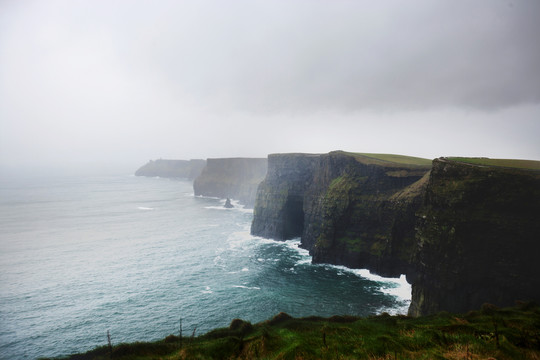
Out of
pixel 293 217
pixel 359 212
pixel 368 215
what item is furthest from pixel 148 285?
pixel 293 217

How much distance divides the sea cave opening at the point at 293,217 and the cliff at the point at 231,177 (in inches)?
2372

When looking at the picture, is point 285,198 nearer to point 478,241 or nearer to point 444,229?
point 444,229

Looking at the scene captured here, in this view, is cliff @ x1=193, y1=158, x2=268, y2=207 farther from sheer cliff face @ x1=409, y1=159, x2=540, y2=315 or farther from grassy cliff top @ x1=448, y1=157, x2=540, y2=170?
sheer cliff face @ x1=409, y1=159, x2=540, y2=315

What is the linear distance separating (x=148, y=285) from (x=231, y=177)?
111 metres

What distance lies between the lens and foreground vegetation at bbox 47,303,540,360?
1451 cm

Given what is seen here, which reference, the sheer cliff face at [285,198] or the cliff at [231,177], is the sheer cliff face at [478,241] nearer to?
the sheer cliff face at [285,198]

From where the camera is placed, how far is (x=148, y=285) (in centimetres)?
4353

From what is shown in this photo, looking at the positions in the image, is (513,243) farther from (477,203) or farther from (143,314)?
(143,314)

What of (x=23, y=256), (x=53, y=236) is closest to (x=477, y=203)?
(x=23, y=256)

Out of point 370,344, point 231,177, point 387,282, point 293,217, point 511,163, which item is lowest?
point 387,282

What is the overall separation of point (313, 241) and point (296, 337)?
45303 millimetres

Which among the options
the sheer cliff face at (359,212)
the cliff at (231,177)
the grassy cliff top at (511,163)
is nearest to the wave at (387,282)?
the sheer cliff face at (359,212)

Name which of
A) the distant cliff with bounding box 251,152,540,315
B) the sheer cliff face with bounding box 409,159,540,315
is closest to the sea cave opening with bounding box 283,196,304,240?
the distant cliff with bounding box 251,152,540,315

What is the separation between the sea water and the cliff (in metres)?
63.9
